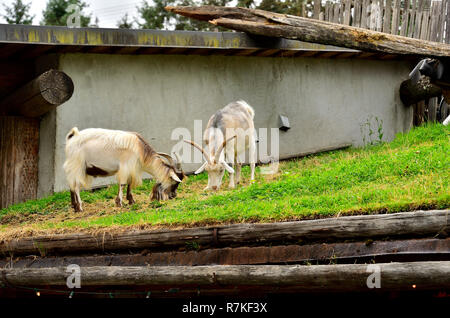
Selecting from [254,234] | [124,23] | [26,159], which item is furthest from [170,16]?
[254,234]

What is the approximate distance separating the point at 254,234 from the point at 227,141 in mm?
6100

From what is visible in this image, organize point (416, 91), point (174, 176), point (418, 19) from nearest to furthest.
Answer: point (174, 176) < point (418, 19) < point (416, 91)

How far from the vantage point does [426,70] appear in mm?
8789

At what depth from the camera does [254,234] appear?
7871 millimetres

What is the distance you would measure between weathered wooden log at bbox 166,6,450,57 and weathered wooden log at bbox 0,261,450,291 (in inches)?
205

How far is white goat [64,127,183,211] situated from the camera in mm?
12422

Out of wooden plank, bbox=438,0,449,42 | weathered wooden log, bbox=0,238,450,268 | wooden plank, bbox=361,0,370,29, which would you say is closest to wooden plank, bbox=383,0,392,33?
wooden plank, bbox=361,0,370,29

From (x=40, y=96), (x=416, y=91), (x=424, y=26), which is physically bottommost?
(x=40, y=96)

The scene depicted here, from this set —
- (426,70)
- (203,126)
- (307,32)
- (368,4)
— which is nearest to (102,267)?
(426,70)

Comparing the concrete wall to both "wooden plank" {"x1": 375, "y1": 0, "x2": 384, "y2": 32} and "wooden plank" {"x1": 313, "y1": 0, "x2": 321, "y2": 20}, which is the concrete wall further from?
"wooden plank" {"x1": 375, "y1": 0, "x2": 384, "y2": 32}

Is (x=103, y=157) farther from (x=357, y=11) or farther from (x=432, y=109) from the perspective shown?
(x=432, y=109)

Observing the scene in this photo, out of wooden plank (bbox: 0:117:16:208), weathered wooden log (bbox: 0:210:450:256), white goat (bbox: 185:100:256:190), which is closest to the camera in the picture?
weathered wooden log (bbox: 0:210:450:256)

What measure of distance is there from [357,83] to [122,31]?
686cm

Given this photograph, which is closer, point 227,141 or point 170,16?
point 227,141
